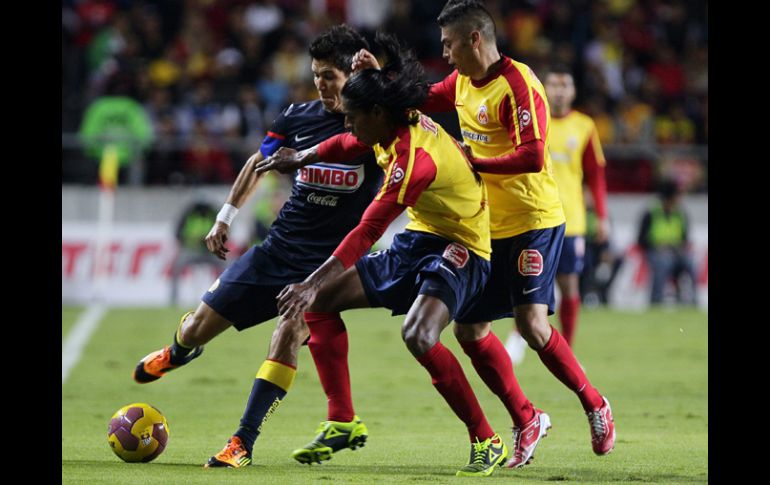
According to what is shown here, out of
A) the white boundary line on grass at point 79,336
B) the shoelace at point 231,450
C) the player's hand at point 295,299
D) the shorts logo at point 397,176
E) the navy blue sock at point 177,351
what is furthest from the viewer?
the white boundary line on grass at point 79,336

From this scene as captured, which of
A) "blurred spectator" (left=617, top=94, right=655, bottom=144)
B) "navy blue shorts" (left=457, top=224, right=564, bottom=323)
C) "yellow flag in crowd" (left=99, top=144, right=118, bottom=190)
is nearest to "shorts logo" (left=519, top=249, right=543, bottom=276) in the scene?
"navy blue shorts" (left=457, top=224, right=564, bottom=323)

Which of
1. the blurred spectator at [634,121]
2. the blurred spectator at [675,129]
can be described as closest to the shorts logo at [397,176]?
the blurred spectator at [634,121]

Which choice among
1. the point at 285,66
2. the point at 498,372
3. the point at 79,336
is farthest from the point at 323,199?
the point at 285,66

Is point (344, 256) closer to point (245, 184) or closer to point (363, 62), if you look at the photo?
point (363, 62)

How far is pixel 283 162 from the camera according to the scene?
22.3 feet

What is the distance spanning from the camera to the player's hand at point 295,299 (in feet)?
19.8

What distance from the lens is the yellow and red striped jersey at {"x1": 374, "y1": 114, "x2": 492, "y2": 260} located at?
6297 millimetres

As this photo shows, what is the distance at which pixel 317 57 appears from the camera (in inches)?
280

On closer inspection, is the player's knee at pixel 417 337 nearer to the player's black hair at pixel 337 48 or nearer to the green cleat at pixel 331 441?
the green cleat at pixel 331 441

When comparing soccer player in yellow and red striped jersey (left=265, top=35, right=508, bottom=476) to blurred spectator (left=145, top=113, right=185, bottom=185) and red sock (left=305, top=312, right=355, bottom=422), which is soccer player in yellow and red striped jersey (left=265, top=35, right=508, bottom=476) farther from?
blurred spectator (left=145, top=113, right=185, bottom=185)

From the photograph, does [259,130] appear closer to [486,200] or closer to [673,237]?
[673,237]

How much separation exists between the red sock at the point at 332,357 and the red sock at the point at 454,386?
28.9 inches

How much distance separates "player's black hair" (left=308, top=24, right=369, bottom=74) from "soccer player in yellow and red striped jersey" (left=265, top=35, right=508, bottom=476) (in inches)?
12.0
